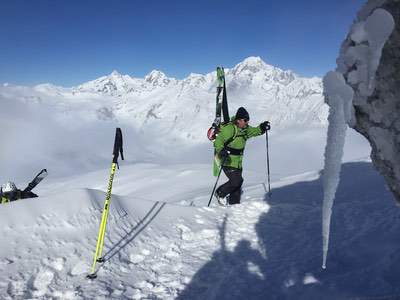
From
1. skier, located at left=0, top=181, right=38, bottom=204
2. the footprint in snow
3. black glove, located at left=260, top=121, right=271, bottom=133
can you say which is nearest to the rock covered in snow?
the footprint in snow

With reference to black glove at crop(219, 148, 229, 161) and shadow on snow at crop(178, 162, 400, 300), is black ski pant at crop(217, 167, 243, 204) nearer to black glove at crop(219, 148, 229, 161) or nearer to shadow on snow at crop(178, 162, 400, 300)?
black glove at crop(219, 148, 229, 161)

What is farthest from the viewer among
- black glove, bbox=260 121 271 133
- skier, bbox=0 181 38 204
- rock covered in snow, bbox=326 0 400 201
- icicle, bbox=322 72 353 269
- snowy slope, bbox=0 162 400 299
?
black glove, bbox=260 121 271 133

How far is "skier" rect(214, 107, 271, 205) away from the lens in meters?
10.7

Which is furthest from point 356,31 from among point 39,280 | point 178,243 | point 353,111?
point 178,243

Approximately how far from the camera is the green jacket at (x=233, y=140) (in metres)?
10.7

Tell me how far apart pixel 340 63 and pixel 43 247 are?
5.15m

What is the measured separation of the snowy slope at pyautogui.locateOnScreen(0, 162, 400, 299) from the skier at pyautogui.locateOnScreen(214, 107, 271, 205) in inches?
35.4

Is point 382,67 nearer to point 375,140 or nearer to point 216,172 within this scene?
point 375,140

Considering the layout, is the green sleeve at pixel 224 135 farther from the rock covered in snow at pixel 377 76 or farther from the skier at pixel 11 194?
the rock covered in snow at pixel 377 76

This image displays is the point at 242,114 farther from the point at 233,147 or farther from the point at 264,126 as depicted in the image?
the point at 233,147

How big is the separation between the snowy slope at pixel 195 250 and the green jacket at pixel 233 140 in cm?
139

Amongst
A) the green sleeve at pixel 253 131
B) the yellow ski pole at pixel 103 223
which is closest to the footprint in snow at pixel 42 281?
the yellow ski pole at pixel 103 223

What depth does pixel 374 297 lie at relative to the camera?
4.56 m

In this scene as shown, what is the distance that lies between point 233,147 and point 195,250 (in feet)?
13.9
